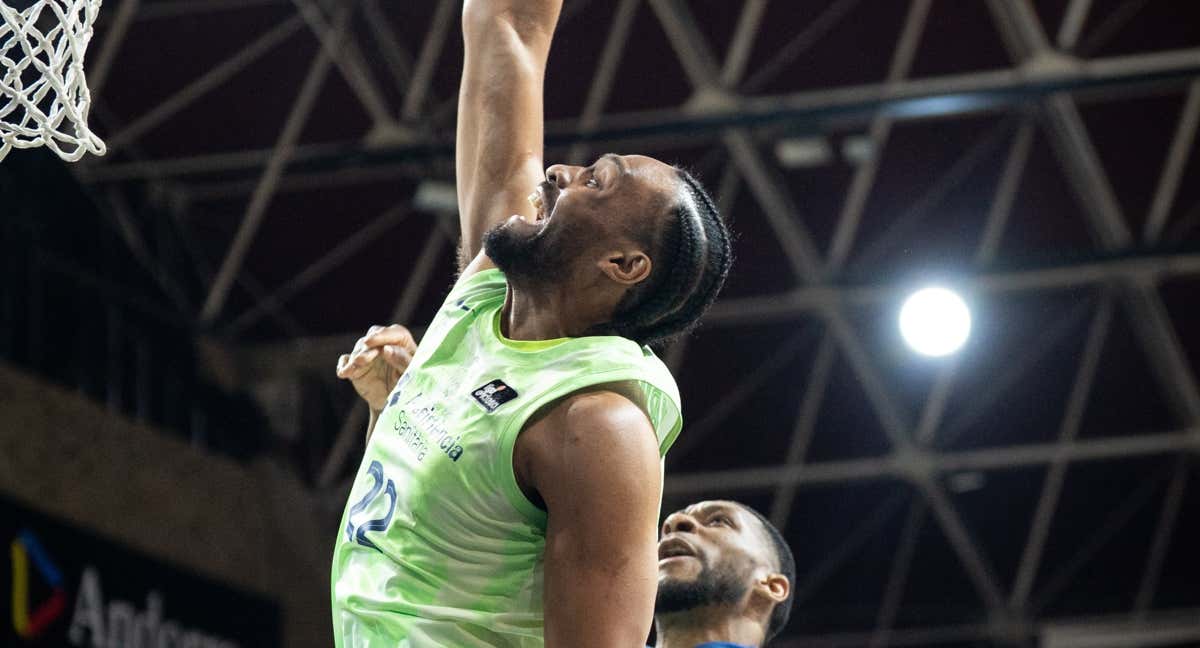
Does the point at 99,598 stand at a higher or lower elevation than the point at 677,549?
higher

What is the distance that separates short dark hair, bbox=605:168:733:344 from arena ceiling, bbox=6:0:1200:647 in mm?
8623

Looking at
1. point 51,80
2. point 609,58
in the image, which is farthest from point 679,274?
point 609,58

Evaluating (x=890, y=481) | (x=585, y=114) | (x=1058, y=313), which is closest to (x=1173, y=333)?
(x=1058, y=313)

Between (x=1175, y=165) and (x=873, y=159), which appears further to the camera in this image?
(x=873, y=159)

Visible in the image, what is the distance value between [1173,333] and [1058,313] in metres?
0.88

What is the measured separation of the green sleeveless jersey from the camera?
2.88 metres

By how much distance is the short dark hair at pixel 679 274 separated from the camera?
312 centimetres

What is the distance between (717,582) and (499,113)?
5.33 feet

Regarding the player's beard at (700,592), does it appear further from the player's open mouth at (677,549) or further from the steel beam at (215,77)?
the steel beam at (215,77)

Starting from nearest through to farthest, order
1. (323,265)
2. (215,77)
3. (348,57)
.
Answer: (348,57) < (215,77) < (323,265)

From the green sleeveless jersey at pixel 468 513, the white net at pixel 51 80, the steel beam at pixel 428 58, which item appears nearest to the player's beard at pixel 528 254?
the green sleeveless jersey at pixel 468 513

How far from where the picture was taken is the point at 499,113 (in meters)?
3.60

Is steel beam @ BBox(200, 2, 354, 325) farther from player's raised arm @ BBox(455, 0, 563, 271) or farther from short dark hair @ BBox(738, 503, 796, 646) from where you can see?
player's raised arm @ BBox(455, 0, 563, 271)

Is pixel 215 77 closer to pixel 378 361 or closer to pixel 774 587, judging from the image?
pixel 774 587
